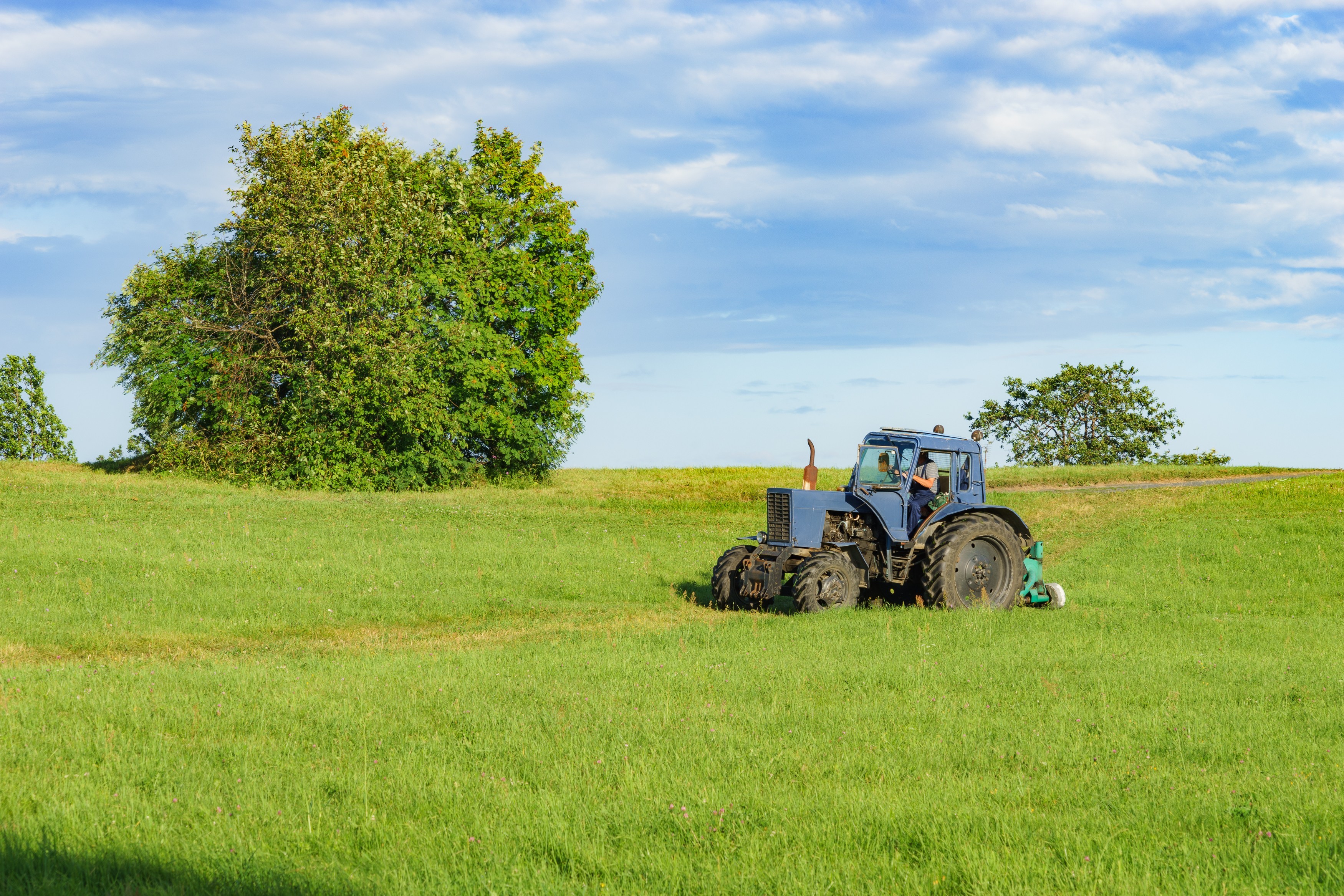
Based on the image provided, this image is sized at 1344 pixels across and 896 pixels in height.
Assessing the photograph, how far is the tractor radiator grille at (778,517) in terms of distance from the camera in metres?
17.5

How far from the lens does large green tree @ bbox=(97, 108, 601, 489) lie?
115 feet

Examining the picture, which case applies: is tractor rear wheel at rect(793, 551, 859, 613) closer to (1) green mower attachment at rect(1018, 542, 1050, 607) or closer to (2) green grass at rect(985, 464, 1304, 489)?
(1) green mower attachment at rect(1018, 542, 1050, 607)

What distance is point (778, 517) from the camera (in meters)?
17.8

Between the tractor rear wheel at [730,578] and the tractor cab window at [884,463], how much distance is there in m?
2.44

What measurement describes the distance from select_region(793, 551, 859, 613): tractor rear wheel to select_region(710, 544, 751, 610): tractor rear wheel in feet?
3.73

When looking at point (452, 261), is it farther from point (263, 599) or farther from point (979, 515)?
point (979, 515)

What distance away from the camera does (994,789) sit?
6.94 meters

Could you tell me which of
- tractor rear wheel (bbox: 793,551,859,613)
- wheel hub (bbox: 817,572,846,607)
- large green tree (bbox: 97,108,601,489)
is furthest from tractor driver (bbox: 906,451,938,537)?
large green tree (bbox: 97,108,601,489)

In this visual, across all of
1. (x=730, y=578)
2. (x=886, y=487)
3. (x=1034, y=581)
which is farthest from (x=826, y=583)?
(x=1034, y=581)

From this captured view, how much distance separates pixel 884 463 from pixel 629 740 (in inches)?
413

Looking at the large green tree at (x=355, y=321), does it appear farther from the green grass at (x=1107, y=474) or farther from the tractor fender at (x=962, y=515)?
the tractor fender at (x=962, y=515)

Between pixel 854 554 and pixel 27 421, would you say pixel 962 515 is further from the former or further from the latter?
pixel 27 421

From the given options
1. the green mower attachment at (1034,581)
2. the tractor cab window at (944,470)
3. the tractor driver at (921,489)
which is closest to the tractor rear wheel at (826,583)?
the tractor driver at (921,489)

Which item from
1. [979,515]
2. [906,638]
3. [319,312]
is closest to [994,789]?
[906,638]
